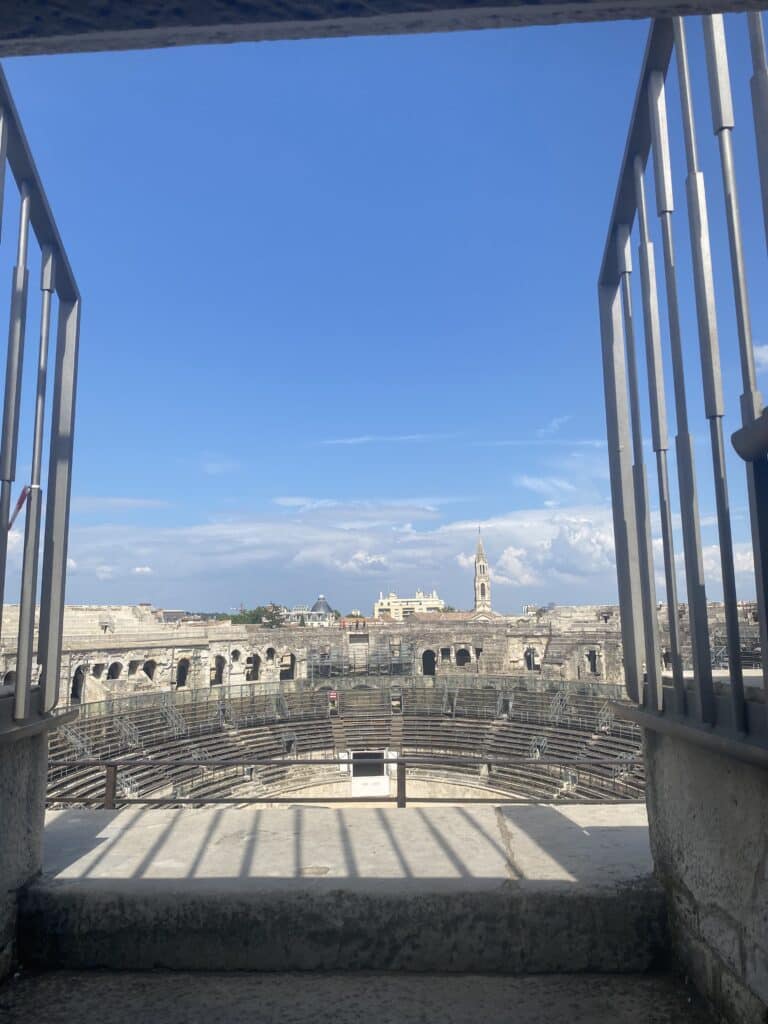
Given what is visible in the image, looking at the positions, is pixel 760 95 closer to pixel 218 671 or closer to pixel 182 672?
pixel 182 672

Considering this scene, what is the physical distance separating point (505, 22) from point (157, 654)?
113ft

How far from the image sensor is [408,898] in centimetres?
303

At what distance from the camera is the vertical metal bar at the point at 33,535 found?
3.00 m

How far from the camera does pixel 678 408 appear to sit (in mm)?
2715

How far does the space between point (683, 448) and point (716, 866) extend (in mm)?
1530

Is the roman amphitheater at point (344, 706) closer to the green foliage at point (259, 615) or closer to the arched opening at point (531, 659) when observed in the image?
the arched opening at point (531, 659)

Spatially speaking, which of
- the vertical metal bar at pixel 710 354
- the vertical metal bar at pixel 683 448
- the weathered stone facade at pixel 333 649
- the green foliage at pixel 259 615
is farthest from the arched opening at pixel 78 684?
the green foliage at pixel 259 615

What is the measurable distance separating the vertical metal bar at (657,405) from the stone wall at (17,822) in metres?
2.80

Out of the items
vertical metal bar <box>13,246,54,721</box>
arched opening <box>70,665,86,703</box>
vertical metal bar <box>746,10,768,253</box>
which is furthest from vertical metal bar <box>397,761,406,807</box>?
arched opening <box>70,665,86,703</box>

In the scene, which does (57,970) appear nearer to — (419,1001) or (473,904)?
(419,1001)

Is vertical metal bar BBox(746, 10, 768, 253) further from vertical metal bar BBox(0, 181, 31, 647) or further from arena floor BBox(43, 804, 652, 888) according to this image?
vertical metal bar BBox(0, 181, 31, 647)

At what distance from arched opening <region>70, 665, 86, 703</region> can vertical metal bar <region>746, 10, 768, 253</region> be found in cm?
2963

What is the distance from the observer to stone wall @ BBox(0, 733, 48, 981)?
9.48 feet

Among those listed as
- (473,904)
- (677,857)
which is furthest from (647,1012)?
(473,904)
